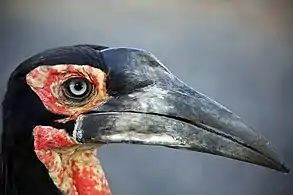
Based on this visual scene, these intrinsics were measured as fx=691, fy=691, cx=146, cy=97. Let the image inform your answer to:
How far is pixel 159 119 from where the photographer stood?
38.1 inches

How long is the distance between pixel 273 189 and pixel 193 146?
0.47 m

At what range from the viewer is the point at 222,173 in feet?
4.53

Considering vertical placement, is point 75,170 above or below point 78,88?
below

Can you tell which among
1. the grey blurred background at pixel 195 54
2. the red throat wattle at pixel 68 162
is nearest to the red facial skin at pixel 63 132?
the red throat wattle at pixel 68 162

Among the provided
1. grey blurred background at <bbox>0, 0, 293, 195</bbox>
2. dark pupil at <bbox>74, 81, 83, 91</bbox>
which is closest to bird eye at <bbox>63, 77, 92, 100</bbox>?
dark pupil at <bbox>74, 81, 83, 91</bbox>

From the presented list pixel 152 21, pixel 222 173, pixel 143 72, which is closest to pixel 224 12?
pixel 152 21

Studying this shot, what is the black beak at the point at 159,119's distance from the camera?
97 centimetres

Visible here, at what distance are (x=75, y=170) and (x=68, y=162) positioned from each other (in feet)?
0.06

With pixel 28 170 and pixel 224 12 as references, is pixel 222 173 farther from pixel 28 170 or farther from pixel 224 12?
pixel 28 170

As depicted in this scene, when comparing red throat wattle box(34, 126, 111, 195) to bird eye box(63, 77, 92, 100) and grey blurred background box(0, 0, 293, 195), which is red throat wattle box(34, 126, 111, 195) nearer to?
bird eye box(63, 77, 92, 100)

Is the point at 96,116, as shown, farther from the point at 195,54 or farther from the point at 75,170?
the point at 195,54

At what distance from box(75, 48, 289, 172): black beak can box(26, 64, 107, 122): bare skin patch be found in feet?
0.04

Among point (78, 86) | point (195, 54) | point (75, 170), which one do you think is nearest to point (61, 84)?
point (78, 86)

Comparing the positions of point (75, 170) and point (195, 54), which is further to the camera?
point (195, 54)
